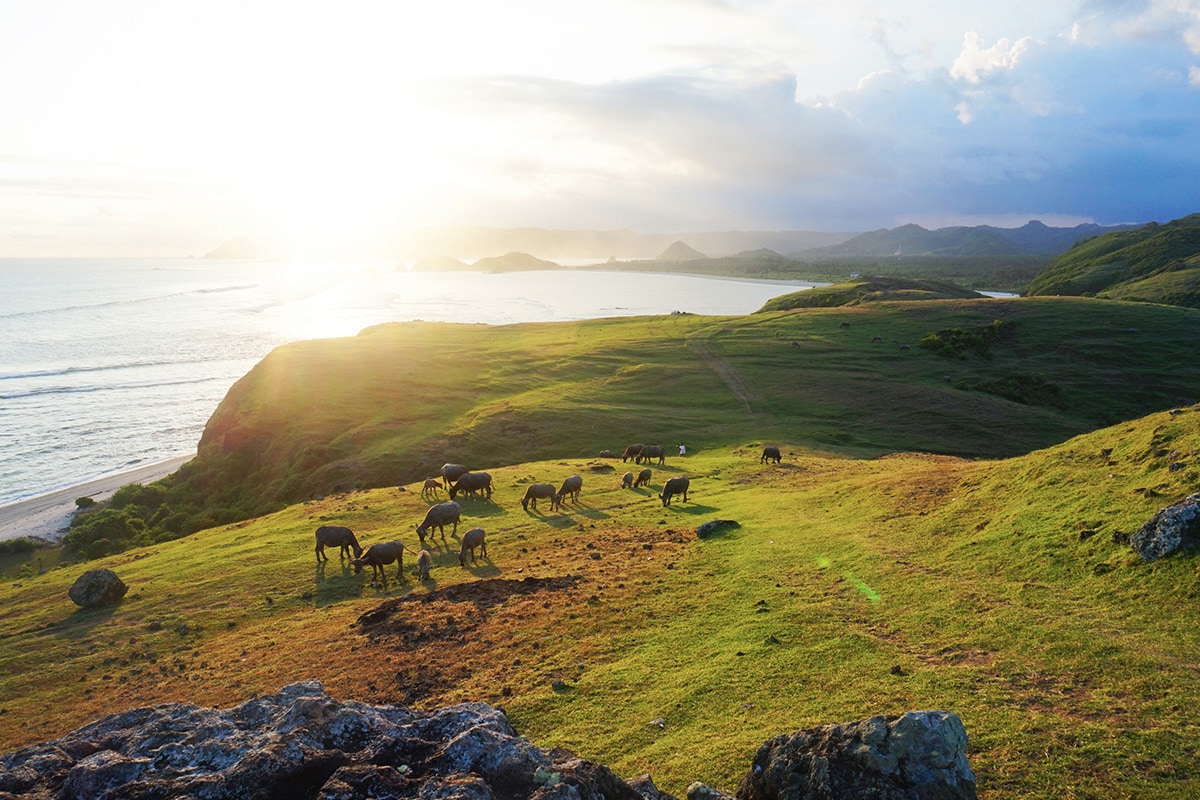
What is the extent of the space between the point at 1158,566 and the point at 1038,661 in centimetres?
482

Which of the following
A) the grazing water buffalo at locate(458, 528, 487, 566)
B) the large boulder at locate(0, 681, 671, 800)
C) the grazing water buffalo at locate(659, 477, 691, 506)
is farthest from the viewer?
the grazing water buffalo at locate(659, 477, 691, 506)

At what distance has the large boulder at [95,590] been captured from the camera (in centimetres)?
2639

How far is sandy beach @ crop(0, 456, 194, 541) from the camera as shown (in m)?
52.8

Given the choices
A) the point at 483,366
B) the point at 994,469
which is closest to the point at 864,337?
the point at 483,366

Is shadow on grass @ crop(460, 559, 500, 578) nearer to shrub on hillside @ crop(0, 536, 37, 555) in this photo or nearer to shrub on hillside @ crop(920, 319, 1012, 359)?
shrub on hillside @ crop(0, 536, 37, 555)

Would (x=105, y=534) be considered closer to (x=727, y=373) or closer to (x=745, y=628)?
(x=745, y=628)

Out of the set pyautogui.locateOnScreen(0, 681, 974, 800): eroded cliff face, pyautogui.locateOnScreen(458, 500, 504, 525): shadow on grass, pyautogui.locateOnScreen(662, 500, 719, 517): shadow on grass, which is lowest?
pyautogui.locateOnScreen(662, 500, 719, 517): shadow on grass

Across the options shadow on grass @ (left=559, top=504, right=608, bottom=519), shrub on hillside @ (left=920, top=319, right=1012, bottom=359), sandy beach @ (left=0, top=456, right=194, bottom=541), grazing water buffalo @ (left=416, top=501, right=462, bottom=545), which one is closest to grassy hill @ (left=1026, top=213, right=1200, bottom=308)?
shrub on hillside @ (left=920, top=319, right=1012, bottom=359)

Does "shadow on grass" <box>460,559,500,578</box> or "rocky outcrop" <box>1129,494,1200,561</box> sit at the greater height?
"rocky outcrop" <box>1129,494,1200,561</box>

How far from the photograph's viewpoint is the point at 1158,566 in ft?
52.7

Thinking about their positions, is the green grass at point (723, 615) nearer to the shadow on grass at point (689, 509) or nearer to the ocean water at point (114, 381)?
the shadow on grass at point (689, 509)

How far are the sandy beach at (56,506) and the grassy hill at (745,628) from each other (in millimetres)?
26040

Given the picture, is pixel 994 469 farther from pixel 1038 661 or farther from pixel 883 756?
pixel 883 756

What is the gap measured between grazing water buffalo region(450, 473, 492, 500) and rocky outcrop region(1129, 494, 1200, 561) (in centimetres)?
2939
